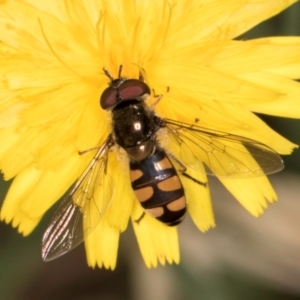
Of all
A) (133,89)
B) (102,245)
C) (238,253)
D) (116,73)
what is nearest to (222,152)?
(133,89)

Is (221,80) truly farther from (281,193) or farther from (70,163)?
(281,193)

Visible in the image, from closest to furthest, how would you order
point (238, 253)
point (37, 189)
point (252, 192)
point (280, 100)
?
1. point (280, 100)
2. point (37, 189)
3. point (252, 192)
4. point (238, 253)

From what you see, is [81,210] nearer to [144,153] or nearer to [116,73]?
[144,153]

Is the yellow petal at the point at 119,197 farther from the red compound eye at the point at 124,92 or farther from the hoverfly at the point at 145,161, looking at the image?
the red compound eye at the point at 124,92

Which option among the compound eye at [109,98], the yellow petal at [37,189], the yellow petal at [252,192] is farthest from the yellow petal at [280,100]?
the yellow petal at [37,189]

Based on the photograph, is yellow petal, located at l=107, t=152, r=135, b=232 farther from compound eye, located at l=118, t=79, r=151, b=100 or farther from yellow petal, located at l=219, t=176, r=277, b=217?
yellow petal, located at l=219, t=176, r=277, b=217

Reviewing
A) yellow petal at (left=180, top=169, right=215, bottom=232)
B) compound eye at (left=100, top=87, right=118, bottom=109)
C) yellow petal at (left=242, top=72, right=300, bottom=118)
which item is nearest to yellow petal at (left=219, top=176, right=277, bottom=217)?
yellow petal at (left=180, top=169, right=215, bottom=232)

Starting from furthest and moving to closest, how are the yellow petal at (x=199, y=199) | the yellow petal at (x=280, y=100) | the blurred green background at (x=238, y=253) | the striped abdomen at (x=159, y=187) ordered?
1. the blurred green background at (x=238, y=253)
2. the yellow petal at (x=199, y=199)
3. the yellow petal at (x=280, y=100)
4. the striped abdomen at (x=159, y=187)
